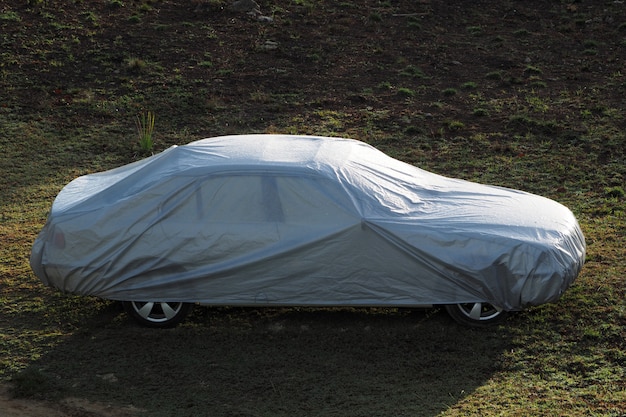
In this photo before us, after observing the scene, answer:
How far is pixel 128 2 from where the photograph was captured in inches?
744

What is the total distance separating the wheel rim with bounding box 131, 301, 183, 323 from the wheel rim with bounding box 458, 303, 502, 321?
2594mm

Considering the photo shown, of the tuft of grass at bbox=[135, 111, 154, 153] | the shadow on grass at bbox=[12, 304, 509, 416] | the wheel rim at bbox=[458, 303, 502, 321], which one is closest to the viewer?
the shadow on grass at bbox=[12, 304, 509, 416]

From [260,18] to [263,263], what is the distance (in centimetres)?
1172

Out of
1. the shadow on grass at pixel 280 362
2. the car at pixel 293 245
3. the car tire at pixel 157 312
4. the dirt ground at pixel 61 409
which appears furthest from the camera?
the car tire at pixel 157 312

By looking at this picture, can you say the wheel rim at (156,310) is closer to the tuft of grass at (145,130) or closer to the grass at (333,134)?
the grass at (333,134)

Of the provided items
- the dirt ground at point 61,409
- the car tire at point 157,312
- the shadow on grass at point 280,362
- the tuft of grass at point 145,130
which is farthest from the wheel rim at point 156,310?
the tuft of grass at point 145,130

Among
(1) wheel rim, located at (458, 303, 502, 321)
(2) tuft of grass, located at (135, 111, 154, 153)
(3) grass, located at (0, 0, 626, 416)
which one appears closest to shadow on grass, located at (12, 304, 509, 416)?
(3) grass, located at (0, 0, 626, 416)

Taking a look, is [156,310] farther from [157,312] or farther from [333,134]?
[333,134]

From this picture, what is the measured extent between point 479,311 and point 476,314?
4 cm

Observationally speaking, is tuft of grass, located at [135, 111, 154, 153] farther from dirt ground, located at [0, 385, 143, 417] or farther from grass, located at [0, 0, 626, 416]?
dirt ground, located at [0, 385, 143, 417]

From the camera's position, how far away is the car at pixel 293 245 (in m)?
7.56

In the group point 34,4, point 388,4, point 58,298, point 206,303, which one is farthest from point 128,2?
point 206,303

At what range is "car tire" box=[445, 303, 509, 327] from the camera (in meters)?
7.82

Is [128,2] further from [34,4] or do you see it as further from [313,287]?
[313,287]
